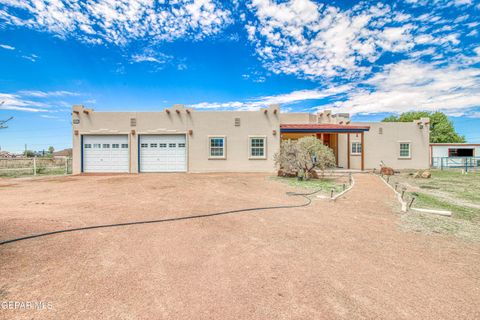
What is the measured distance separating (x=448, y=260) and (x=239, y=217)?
12.5 feet

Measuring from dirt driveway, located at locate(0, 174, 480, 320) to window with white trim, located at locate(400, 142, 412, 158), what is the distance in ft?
56.3

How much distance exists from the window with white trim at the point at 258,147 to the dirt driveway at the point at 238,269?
1041cm

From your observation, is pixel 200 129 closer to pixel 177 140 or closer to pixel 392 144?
pixel 177 140

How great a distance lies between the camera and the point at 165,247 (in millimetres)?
3752

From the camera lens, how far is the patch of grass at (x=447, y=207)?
5786 millimetres

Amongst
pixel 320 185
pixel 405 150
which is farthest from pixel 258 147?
pixel 405 150

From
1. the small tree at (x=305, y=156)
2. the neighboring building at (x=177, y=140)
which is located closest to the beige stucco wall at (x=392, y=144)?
the neighboring building at (x=177, y=140)

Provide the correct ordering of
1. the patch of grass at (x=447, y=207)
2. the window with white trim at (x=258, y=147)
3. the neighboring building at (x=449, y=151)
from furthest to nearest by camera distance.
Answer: the neighboring building at (x=449, y=151)
the window with white trim at (x=258, y=147)
the patch of grass at (x=447, y=207)

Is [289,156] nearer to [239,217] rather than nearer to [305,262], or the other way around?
[239,217]

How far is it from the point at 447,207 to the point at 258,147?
10681 millimetres

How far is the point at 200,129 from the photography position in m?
15.9

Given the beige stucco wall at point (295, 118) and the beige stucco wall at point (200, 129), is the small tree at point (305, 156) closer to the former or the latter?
the beige stucco wall at point (200, 129)

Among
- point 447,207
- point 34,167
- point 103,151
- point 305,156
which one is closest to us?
point 447,207

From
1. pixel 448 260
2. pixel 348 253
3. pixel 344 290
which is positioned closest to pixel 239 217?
pixel 348 253
